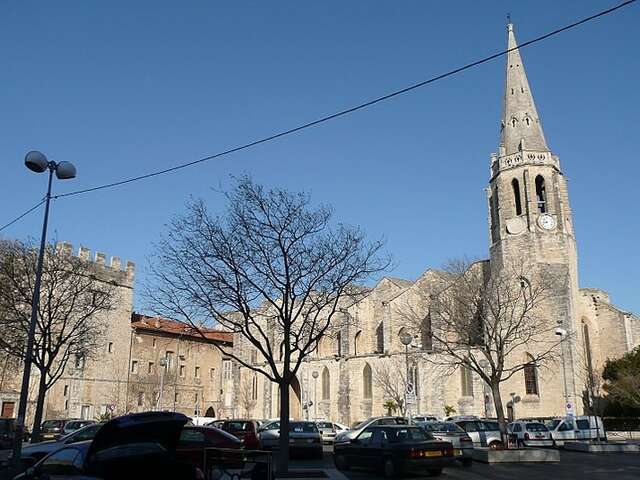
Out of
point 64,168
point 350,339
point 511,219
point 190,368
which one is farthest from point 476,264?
point 64,168

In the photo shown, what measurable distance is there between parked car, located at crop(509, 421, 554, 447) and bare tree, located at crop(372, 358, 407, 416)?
22.2m

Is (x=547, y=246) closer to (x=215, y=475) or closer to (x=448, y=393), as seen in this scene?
(x=448, y=393)

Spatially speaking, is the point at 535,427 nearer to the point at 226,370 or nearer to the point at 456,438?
the point at 456,438

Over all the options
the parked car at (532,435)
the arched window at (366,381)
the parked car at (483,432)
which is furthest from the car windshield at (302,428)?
the arched window at (366,381)

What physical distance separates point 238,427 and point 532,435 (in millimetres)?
14602

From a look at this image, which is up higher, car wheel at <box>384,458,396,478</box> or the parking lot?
car wheel at <box>384,458,396,478</box>

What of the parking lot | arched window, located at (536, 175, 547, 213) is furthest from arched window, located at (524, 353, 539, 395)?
the parking lot

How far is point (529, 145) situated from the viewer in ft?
167

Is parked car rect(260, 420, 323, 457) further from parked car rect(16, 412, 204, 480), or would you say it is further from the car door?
parked car rect(16, 412, 204, 480)

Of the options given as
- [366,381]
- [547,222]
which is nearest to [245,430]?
[547,222]

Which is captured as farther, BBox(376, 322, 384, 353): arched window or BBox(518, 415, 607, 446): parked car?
BBox(376, 322, 384, 353): arched window

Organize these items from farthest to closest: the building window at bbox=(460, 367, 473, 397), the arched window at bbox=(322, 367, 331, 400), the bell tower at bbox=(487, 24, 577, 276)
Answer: the arched window at bbox=(322, 367, 331, 400), the building window at bbox=(460, 367, 473, 397), the bell tower at bbox=(487, 24, 577, 276)

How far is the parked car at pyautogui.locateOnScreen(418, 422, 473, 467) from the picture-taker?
63.5ft

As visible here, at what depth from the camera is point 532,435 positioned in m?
28.6
